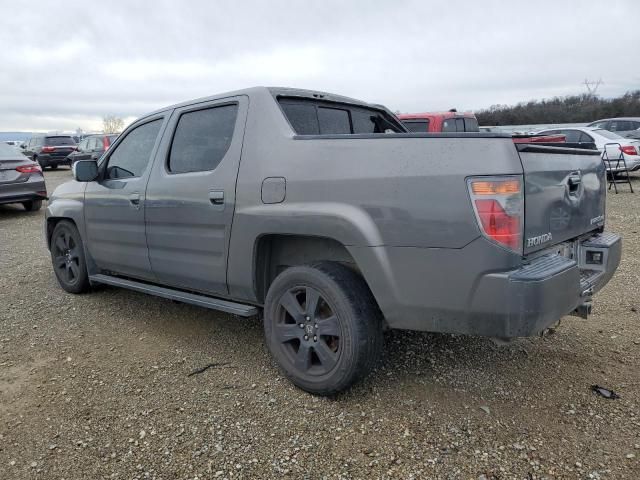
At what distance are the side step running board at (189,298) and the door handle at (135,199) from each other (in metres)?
0.65

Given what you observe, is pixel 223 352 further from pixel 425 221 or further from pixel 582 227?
pixel 582 227

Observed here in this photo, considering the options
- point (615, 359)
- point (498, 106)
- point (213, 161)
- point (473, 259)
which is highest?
point (498, 106)

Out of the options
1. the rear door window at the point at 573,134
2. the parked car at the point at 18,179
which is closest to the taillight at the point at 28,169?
the parked car at the point at 18,179

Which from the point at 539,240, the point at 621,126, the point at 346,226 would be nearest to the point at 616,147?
the point at 621,126

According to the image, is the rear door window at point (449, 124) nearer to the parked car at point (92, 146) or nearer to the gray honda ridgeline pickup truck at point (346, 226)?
the gray honda ridgeline pickup truck at point (346, 226)

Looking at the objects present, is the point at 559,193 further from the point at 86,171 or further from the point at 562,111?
the point at 562,111

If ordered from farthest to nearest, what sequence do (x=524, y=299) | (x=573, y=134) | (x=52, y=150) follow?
(x=52, y=150), (x=573, y=134), (x=524, y=299)

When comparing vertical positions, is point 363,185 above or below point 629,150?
above

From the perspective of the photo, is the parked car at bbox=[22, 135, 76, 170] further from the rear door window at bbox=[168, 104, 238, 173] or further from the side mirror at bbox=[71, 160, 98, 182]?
the rear door window at bbox=[168, 104, 238, 173]

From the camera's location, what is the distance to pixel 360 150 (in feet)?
8.74

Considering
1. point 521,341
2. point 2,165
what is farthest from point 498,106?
point 521,341

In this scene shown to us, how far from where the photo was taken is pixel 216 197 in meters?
3.29

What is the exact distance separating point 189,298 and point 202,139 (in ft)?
3.74

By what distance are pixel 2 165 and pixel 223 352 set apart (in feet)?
27.3
